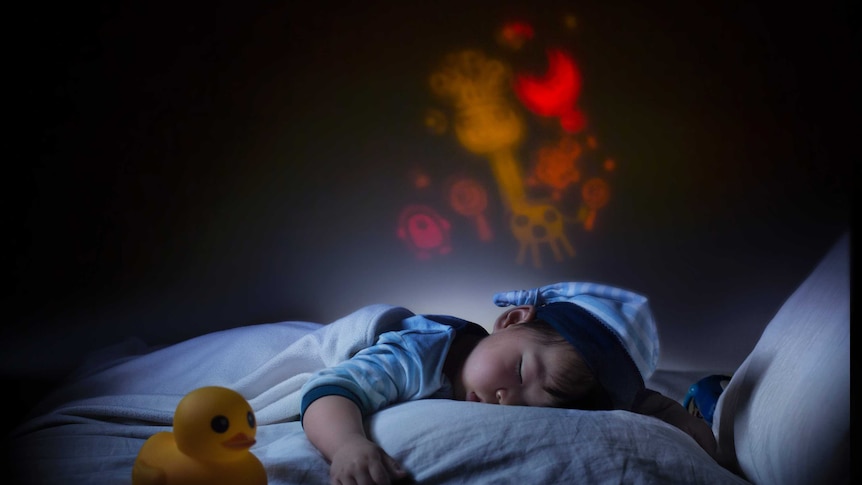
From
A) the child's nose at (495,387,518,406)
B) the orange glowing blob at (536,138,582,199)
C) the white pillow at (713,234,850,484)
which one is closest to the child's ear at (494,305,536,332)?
the child's nose at (495,387,518,406)

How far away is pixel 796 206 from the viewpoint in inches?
49.9

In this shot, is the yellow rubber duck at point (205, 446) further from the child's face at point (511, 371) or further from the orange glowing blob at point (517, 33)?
the orange glowing blob at point (517, 33)

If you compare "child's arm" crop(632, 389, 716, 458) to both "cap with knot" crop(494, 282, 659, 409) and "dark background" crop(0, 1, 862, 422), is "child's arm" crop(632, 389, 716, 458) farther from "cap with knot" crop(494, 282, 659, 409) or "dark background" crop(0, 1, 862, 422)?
"dark background" crop(0, 1, 862, 422)

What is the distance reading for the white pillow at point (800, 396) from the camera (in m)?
0.65

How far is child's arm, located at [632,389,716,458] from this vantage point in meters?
0.89

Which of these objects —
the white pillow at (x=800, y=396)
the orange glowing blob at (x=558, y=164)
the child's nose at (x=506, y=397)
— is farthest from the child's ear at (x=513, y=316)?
the orange glowing blob at (x=558, y=164)

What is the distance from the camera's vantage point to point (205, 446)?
59 centimetres

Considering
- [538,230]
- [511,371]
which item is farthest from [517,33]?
[511,371]

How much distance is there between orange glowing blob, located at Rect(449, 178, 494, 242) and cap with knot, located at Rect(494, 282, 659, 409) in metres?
0.31

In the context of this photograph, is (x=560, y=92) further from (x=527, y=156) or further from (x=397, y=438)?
(x=397, y=438)

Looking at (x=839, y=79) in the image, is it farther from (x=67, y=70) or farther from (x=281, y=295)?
(x=67, y=70)

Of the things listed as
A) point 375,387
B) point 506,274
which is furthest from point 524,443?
point 506,274

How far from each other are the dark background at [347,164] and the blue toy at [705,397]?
195 millimetres

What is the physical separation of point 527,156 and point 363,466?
0.76m
